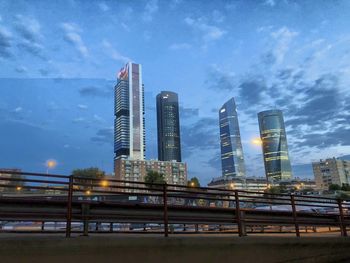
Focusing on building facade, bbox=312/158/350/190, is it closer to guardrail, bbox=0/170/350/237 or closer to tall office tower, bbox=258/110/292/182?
tall office tower, bbox=258/110/292/182

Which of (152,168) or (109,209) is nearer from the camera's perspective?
(109,209)

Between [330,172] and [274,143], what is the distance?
54501mm

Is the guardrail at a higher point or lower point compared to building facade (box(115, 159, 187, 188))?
lower

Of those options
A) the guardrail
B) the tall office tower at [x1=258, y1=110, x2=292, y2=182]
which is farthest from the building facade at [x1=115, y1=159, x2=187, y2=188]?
the guardrail

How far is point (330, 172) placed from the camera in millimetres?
185000

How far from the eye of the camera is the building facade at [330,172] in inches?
→ 7141
